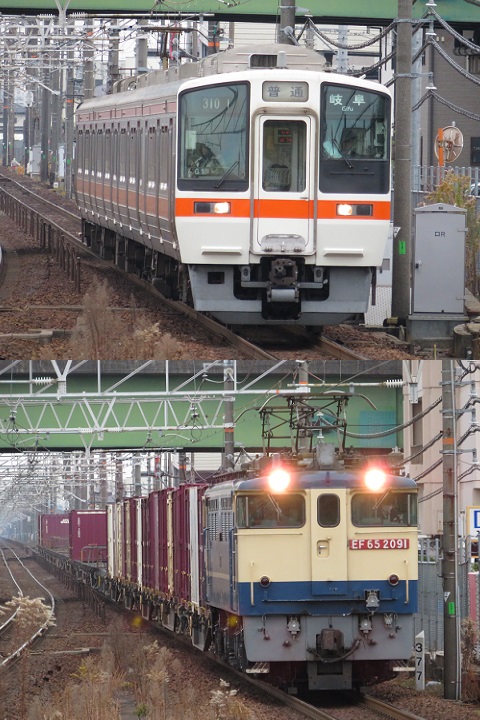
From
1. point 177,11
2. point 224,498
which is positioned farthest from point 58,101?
point 224,498

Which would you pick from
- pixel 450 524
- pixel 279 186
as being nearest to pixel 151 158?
pixel 279 186

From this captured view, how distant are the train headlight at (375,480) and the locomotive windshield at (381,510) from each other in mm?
60

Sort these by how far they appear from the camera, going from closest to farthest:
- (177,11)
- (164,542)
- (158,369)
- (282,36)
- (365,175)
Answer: (365,175) → (164,542) → (158,369) → (282,36) → (177,11)

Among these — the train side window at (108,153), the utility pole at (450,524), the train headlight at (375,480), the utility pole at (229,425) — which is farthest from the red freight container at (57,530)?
the train headlight at (375,480)

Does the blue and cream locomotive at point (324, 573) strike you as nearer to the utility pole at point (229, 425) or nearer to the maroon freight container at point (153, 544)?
the utility pole at point (229, 425)

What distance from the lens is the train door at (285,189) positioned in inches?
579

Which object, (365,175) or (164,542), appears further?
(164,542)

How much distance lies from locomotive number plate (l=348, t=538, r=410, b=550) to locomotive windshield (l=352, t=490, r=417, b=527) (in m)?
0.14

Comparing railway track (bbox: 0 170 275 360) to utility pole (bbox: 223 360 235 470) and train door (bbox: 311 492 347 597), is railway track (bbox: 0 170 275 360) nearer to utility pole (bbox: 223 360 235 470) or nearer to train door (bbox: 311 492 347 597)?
utility pole (bbox: 223 360 235 470)

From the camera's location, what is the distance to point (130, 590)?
979 inches

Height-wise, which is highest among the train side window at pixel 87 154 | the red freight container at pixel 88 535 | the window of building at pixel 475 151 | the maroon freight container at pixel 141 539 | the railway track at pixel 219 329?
the window of building at pixel 475 151

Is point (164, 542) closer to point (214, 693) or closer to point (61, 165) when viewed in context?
point (214, 693)

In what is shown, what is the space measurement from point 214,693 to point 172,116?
25.1 ft

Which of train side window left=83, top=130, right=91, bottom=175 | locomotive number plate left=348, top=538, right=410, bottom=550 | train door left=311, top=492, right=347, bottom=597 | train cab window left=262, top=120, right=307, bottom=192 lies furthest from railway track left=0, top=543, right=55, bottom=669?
train side window left=83, top=130, right=91, bottom=175
